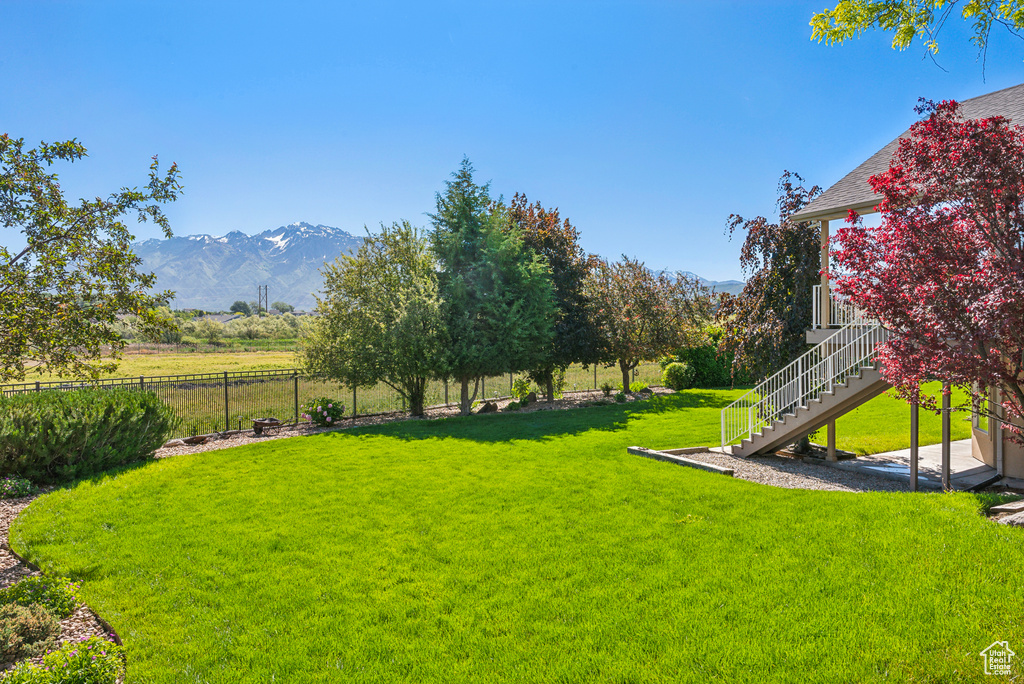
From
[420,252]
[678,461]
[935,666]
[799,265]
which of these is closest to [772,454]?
[678,461]

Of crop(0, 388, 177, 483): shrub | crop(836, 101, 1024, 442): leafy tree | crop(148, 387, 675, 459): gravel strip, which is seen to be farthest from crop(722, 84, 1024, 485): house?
crop(0, 388, 177, 483): shrub

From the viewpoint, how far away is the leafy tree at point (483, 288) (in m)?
17.2

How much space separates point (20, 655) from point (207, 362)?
151 feet

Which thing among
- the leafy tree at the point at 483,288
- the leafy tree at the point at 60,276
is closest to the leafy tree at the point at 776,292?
the leafy tree at the point at 483,288

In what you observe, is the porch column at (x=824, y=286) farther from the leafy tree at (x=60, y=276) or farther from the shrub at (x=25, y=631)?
the shrub at (x=25, y=631)

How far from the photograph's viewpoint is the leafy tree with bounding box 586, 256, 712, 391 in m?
21.8

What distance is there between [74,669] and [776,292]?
13.4m

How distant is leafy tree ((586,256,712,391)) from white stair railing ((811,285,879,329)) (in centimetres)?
1016

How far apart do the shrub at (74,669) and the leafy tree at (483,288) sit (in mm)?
13216

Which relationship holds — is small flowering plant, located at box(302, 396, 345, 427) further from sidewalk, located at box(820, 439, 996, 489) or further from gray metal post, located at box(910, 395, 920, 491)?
gray metal post, located at box(910, 395, 920, 491)

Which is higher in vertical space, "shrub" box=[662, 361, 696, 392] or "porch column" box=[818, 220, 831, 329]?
"porch column" box=[818, 220, 831, 329]

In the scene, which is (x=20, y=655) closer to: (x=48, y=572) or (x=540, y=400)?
(x=48, y=572)

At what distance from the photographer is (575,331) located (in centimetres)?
2109

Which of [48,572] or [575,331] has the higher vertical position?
[575,331]
